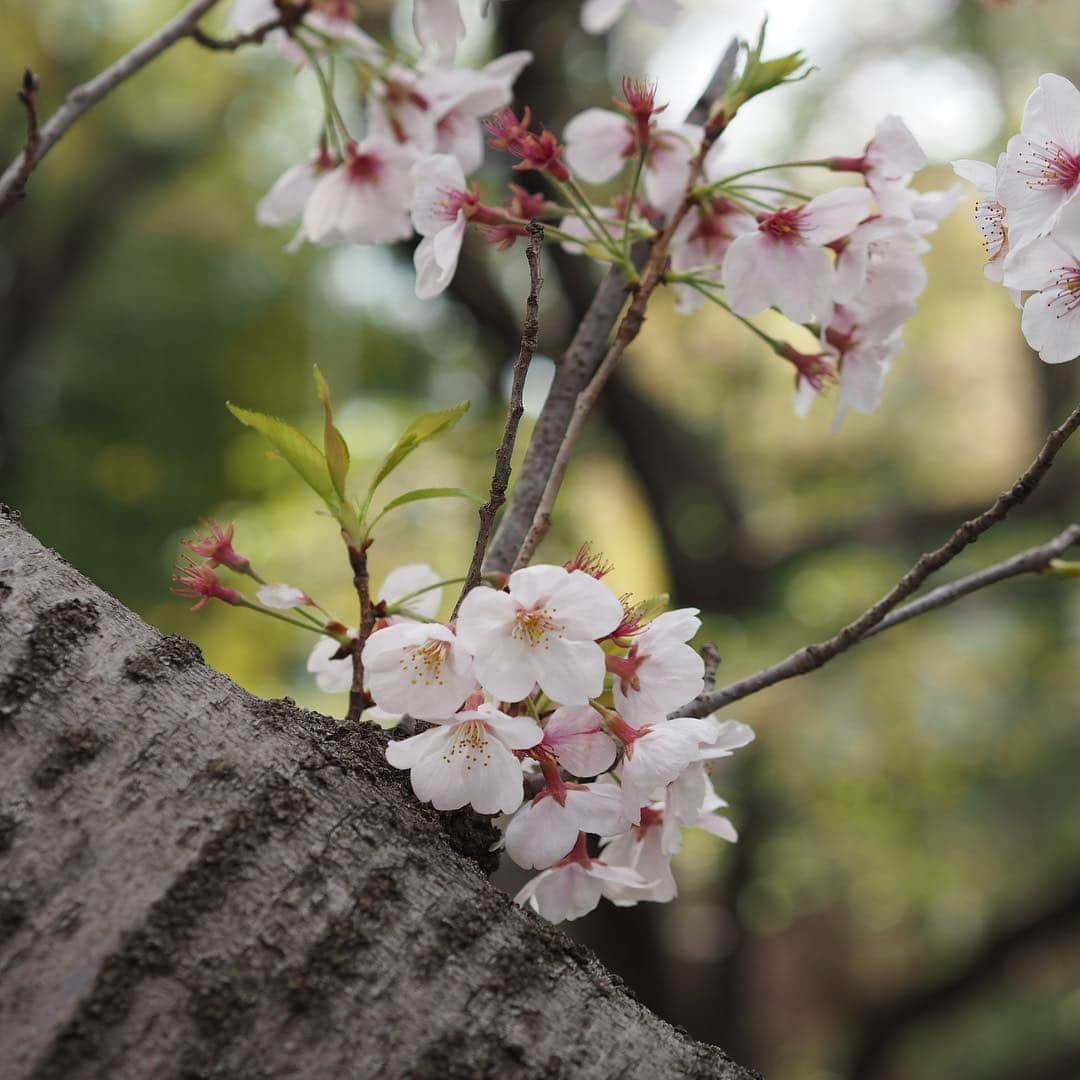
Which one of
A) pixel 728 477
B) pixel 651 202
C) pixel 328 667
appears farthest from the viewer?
pixel 728 477

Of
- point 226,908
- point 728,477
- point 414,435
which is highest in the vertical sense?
point 728,477

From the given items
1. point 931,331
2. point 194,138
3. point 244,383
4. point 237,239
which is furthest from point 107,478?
point 931,331

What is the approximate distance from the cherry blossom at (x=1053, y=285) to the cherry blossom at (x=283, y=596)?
33cm

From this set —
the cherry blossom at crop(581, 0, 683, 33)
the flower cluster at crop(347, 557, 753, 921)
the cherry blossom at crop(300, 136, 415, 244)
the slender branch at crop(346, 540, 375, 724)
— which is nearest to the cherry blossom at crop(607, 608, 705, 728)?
the flower cluster at crop(347, 557, 753, 921)

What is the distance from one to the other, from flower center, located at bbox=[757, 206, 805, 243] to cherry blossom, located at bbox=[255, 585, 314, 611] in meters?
0.29

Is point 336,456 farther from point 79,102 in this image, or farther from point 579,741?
point 79,102

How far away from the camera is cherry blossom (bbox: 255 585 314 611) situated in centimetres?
51

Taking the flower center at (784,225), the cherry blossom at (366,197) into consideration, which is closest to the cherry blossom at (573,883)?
the flower center at (784,225)

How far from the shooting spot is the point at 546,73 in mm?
2574

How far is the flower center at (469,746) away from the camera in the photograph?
424 mm

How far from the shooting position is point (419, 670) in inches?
17.2

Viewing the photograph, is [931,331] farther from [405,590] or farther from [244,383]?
[405,590]

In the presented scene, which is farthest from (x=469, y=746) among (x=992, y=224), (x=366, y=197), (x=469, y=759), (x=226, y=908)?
(x=366, y=197)

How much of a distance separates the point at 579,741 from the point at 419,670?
0.08 m
